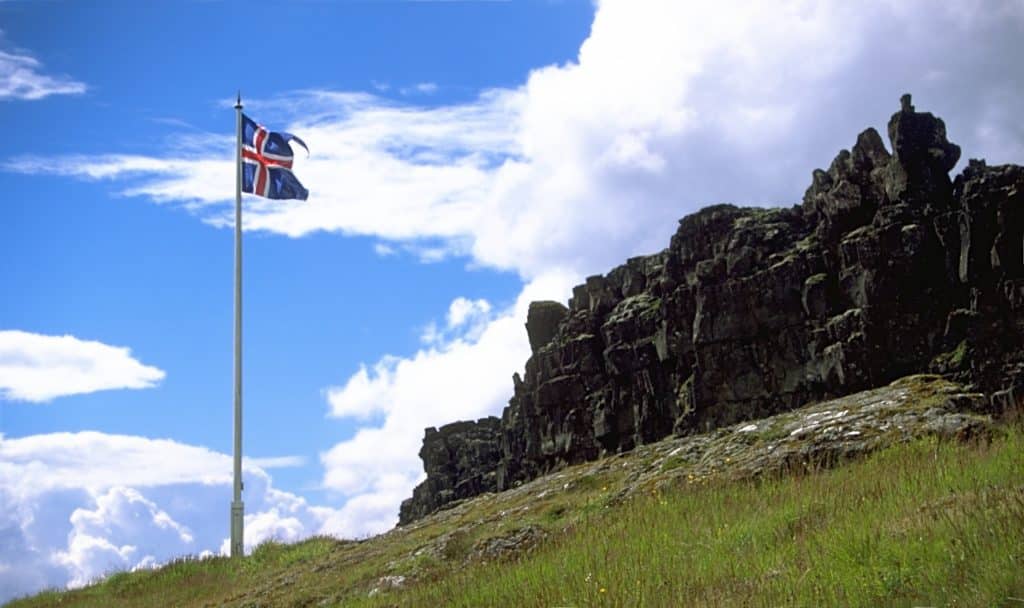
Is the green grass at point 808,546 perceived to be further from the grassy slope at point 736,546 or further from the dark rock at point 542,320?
the dark rock at point 542,320

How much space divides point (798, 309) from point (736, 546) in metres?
77.4

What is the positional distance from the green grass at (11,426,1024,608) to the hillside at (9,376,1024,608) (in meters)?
Result: 0.03

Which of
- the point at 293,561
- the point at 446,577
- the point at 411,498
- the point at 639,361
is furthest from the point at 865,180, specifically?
the point at 411,498

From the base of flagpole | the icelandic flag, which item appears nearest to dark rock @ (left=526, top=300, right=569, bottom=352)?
the icelandic flag

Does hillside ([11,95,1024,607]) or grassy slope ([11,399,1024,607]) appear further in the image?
hillside ([11,95,1024,607])

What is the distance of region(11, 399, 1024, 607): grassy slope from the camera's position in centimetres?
820

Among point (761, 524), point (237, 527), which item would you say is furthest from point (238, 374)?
point (761, 524)

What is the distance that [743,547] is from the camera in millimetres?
10398

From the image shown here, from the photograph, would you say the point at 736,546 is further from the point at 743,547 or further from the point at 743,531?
the point at 743,531

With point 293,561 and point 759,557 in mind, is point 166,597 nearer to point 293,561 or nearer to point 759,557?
point 293,561

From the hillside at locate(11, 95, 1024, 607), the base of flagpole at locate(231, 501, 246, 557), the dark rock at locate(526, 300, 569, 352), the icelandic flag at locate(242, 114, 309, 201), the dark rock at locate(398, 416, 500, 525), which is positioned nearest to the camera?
the hillside at locate(11, 95, 1024, 607)

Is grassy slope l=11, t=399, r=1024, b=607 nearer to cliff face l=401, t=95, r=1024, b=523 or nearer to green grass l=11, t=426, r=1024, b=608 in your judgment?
green grass l=11, t=426, r=1024, b=608

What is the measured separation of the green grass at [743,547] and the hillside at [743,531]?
0.03 m

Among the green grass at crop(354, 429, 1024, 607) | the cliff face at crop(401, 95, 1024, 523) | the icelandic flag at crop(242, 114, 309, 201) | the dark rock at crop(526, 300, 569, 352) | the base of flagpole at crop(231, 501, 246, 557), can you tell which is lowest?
the green grass at crop(354, 429, 1024, 607)
